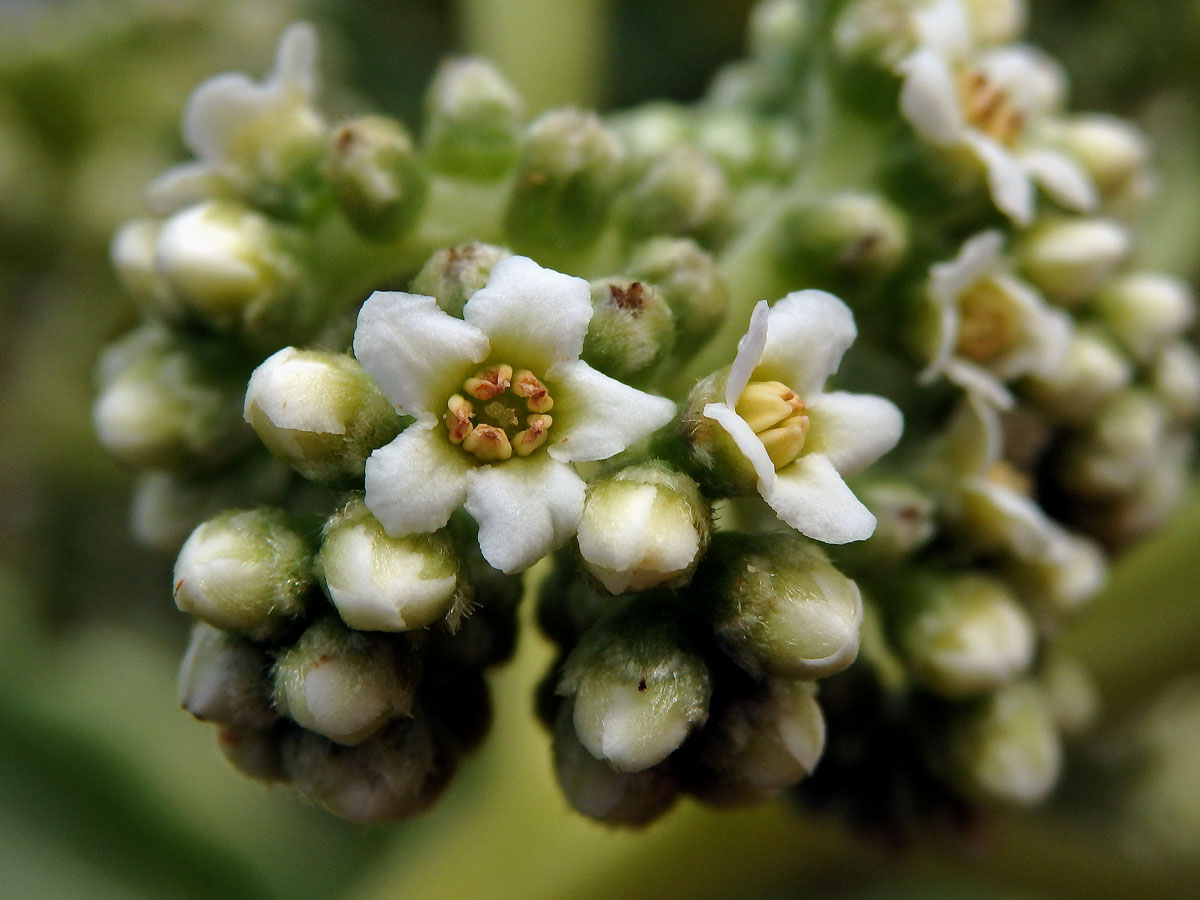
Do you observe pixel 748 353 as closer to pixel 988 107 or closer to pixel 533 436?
pixel 533 436

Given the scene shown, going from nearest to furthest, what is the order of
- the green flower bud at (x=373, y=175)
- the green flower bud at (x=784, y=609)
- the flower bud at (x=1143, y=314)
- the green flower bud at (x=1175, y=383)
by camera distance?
the green flower bud at (x=784, y=609), the green flower bud at (x=373, y=175), the flower bud at (x=1143, y=314), the green flower bud at (x=1175, y=383)

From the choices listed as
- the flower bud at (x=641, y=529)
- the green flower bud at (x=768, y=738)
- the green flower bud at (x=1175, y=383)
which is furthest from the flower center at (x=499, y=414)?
the green flower bud at (x=1175, y=383)

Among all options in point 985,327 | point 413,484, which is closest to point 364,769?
point 413,484

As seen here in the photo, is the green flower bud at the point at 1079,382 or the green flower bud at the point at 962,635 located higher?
the green flower bud at the point at 1079,382

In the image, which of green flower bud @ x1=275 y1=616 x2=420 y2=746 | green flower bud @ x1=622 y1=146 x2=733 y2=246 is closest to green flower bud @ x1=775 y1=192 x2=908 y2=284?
green flower bud @ x1=622 y1=146 x2=733 y2=246

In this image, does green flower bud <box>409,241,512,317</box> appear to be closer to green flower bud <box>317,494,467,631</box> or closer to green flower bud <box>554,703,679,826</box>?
green flower bud <box>317,494,467,631</box>

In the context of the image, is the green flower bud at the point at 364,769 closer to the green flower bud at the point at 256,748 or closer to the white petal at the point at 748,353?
the green flower bud at the point at 256,748
